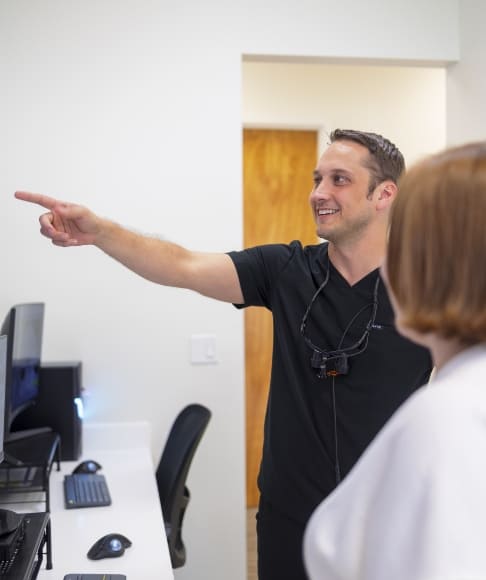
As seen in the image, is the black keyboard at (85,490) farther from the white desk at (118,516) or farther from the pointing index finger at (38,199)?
the pointing index finger at (38,199)

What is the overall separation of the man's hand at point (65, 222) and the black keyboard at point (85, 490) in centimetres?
90

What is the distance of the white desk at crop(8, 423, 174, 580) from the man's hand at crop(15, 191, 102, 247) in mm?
824

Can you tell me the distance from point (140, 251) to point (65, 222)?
8.4 inches

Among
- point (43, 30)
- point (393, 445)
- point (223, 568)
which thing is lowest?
point (223, 568)

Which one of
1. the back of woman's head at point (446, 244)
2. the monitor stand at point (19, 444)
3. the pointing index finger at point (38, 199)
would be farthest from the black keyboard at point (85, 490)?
the back of woman's head at point (446, 244)

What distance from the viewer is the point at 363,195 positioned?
1.91 meters

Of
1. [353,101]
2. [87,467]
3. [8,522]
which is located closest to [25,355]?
[87,467]

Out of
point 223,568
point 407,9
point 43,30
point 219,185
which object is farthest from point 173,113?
point 223,568

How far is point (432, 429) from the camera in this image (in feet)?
2.25

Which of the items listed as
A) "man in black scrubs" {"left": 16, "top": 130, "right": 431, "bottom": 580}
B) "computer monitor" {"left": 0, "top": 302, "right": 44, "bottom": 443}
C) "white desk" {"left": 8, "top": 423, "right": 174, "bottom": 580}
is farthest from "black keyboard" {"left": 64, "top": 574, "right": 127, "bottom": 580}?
"computer monitor" {"left": 0, "top": 302, "right": 44, "bottom": 443}

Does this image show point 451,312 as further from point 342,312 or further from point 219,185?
point 219,185

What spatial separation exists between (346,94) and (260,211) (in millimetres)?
902

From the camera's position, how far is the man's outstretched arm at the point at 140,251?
1779 millimetres

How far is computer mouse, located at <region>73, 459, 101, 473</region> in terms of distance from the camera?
2.51 metres
